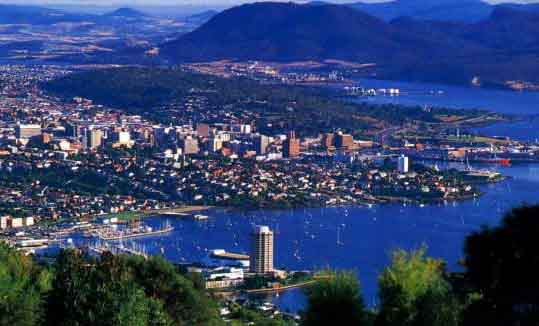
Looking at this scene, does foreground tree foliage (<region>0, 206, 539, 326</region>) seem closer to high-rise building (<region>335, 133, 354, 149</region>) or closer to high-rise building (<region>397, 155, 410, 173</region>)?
high-rise building (<region>397, 155, 410, 173</region>)

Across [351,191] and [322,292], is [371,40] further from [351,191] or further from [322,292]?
[322,292]

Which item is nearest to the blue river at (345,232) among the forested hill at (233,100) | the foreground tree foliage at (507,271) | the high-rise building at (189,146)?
the high-rise building at (189,146)

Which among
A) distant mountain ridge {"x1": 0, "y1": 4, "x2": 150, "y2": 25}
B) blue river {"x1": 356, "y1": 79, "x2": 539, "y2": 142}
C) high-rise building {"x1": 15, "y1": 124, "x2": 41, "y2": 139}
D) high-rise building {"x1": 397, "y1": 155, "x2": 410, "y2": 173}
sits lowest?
blue river {"x1": 356, "y1": 79, "x2": 539, "y2": 142}

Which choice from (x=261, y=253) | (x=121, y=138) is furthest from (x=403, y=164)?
(x=261, y=253)

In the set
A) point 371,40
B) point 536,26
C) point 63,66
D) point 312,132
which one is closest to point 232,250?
point 312,132

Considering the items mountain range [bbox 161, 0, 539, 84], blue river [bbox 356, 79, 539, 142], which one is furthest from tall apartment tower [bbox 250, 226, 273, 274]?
mountain range [bbox 161, 0, 539, 84]

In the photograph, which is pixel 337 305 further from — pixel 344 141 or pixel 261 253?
pixel 344 141
